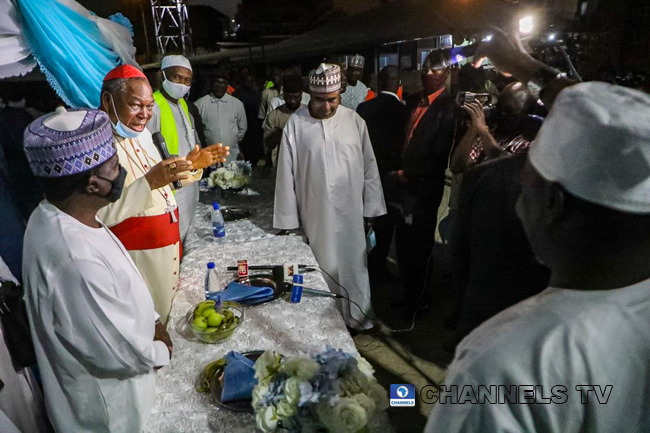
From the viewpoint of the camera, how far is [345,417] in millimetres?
1118

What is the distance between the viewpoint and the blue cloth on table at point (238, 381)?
1.41 metres

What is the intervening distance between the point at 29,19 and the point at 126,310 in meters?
Answer: 2.39

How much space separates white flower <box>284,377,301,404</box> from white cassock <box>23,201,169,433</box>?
50cm

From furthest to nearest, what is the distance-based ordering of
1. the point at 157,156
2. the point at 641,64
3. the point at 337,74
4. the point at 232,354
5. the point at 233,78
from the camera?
the point at 641,64 < the point at 233,78 < the point at 337,74 < the point at 157,156 < the point at 232,354

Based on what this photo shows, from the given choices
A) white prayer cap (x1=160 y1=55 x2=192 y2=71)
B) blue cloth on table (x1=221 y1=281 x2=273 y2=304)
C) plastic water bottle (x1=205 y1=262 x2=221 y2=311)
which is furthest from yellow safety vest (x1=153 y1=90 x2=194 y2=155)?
blue cloth on table (x1=221 y1=281 x2=273 y2=304)

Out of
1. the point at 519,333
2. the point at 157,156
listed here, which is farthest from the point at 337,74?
the point at 519,333

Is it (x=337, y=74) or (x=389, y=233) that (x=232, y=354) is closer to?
(x=337, y=74)

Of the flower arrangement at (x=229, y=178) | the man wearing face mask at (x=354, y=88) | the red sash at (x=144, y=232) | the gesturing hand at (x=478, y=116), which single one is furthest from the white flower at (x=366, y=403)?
the man wearing face mask at (x=354, y=88)

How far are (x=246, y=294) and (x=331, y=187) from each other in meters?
1.33

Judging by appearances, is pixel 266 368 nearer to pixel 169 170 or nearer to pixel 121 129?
pixel 169 170

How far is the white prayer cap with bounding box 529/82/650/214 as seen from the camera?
24.5 inches

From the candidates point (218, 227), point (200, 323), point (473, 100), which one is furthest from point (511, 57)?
point (218, 227)

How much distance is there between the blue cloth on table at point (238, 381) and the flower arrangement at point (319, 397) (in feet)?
0.56

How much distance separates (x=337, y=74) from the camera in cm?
295
